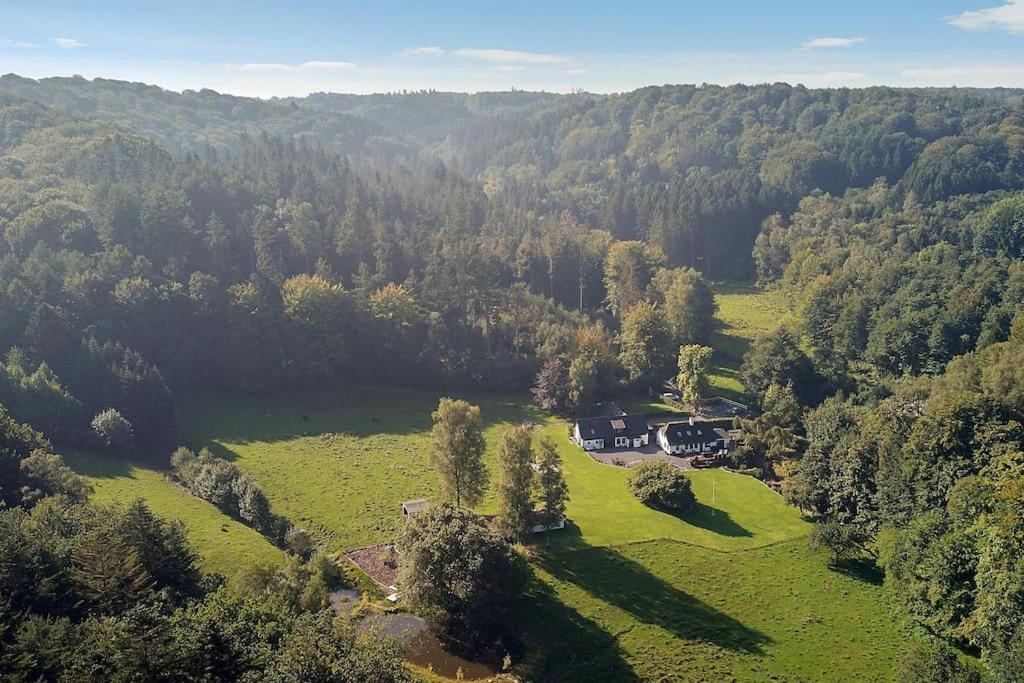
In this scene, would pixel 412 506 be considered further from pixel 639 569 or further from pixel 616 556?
pixel 639 569

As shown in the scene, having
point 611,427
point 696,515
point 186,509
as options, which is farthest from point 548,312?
point 186,509

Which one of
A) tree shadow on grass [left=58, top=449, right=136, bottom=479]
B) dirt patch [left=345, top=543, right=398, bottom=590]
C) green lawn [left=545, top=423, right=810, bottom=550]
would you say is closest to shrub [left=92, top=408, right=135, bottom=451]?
tree shadow on grass [left=58, top=449, right=136, bottom=479]

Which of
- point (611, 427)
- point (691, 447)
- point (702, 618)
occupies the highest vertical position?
point (611, 427)

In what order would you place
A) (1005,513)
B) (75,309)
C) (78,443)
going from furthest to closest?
(75,309)
(78,443)
(1005,513)

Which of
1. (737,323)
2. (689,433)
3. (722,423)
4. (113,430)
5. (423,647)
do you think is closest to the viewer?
(423,647)

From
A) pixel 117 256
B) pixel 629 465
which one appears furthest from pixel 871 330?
pixel 117 256

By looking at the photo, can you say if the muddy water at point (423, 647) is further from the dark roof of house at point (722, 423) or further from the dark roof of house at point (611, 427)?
the dark roof of house at point (722, 423)

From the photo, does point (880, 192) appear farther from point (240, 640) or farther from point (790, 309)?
point (240, 640)
